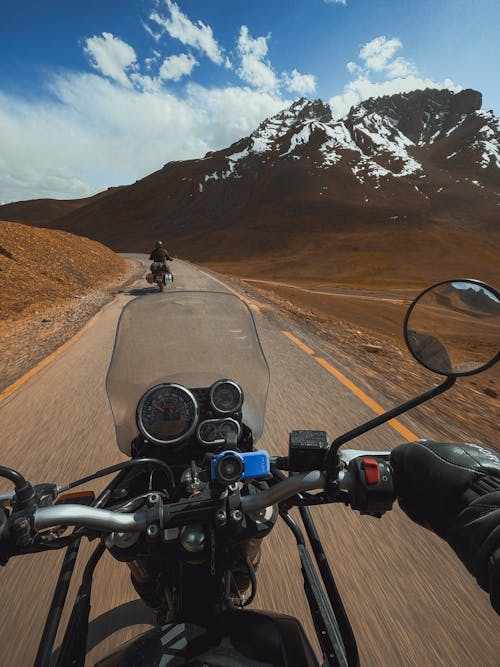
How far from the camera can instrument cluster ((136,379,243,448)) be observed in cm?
173

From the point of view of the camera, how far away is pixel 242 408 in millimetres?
2016

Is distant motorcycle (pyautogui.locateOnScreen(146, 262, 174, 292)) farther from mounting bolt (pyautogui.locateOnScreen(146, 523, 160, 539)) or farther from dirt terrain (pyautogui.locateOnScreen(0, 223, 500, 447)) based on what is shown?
mounting bolt (pyautogui.locateOnScreen(146, 523, 160, 539))

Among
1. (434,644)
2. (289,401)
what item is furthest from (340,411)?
(434,644)

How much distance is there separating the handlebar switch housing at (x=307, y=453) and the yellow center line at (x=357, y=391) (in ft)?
8.81

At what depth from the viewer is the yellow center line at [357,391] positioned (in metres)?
Result: 3.81

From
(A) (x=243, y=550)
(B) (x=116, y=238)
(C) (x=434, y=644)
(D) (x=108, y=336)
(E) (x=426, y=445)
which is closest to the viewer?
(E) (x=426, y=445)

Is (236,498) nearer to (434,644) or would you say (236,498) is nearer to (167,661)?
(167,661)

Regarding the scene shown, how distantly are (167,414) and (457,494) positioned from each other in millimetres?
1202

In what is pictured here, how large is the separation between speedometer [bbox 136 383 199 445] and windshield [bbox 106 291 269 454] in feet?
0.59

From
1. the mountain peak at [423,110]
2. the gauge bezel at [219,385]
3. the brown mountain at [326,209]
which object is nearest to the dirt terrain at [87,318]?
the gauge bezel at [219,385]

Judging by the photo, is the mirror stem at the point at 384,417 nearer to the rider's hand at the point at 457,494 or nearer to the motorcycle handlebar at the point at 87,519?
the rider's hand at the point at 457,494

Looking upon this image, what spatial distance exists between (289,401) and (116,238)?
9381cm

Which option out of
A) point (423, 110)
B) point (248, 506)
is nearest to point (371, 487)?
point (248, 506)

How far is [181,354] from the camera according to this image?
2.14 m
